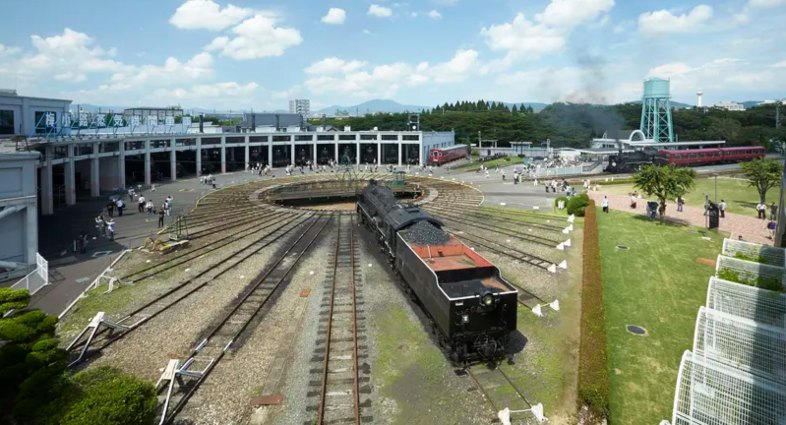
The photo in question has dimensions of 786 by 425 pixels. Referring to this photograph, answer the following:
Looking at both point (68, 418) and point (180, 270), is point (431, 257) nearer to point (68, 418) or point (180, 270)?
point (68, 418)

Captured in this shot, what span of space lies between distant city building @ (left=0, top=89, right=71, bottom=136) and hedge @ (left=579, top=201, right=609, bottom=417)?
42678 millimetres

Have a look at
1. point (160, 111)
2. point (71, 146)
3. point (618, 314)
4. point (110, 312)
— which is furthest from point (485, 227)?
point (160, 111)

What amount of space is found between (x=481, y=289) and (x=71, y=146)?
137 feet

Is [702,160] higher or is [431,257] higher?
[702,160]

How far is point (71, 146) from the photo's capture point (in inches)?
1633

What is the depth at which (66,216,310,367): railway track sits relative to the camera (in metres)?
15.8

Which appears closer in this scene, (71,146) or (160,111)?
(71,146)

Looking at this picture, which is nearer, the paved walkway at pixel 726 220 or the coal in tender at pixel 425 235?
the coal in tender at pixel 425 235

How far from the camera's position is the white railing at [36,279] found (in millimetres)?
20719

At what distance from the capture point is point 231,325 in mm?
17844

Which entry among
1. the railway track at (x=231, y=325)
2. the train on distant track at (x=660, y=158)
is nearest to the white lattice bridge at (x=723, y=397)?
the railway track at (x=231, y=325)

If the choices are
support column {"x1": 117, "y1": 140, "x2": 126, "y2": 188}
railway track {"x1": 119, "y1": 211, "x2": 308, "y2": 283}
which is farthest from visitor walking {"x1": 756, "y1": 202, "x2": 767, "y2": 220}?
support column {"x1": 117, "y1": 140, "x2": 126, "y2": 188}

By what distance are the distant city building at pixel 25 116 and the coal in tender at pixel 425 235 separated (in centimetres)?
3569

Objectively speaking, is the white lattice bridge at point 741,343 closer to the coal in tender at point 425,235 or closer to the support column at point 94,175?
the coal in tender at point 425,235
